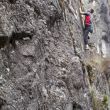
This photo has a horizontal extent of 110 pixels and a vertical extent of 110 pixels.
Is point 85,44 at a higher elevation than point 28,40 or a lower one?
lower

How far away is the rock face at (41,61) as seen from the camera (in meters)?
8.69

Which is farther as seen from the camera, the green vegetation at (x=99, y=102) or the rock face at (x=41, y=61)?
the green vegetation at (x=99, y=102)

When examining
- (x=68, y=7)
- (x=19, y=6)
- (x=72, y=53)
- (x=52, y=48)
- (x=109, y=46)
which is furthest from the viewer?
(x=109, y=46)

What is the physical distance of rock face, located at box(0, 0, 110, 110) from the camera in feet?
28.5

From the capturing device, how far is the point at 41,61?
9.62 metres

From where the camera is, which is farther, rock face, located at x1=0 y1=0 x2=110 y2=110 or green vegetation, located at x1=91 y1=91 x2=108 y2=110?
green vegetation, located at x1=91 y1=91 x2=108 y2=110

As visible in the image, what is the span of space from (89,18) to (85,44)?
131 cm

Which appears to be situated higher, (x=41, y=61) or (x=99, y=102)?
(x=41, y=61)

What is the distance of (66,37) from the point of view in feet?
36.1

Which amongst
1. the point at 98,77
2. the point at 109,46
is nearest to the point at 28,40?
the point at 98,77

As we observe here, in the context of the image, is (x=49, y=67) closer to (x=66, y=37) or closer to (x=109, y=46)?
(x=66, y=37)

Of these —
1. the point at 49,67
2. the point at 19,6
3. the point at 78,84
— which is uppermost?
the point at 19,6

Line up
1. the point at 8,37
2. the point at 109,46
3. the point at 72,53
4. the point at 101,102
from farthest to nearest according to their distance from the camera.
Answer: the point at 109,46 → the point at 101,102 → the point at 72,53 → the point at 8,37

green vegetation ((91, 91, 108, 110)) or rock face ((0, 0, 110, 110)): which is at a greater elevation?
Answer: rock face ((0, 0, 110, 110))
